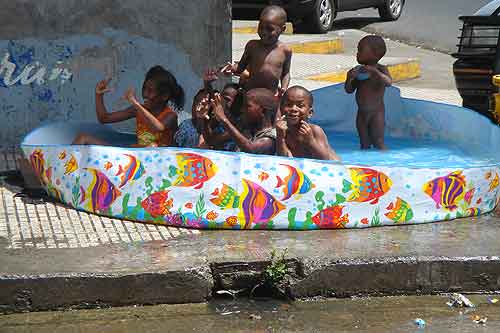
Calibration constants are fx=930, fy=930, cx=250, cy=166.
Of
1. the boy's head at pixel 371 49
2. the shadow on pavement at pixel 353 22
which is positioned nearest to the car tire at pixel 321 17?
the shadow on pavement at pixel 353 22

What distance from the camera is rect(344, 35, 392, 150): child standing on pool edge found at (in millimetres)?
7012

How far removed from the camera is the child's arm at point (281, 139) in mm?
5770

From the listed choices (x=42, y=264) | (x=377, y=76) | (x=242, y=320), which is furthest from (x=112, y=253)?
(x=377, y=76)

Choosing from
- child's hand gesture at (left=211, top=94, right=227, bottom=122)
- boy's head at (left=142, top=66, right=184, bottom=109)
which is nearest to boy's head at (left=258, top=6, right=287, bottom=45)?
boy's head at (left=142, top=66, right=184, bottom=109)

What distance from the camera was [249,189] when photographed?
5254 mm

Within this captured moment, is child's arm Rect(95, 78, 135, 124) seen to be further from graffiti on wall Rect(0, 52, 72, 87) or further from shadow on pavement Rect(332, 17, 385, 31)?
shadow on pavement Rect(332, 17, 385, 31)

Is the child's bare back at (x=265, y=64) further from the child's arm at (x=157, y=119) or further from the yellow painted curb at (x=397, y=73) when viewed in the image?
the yellow painted curb at (x=397, y=73)

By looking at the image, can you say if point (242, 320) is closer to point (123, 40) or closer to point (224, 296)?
point (224, 296)

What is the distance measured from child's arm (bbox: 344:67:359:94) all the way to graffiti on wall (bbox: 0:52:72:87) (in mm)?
2195

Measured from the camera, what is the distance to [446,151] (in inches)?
298

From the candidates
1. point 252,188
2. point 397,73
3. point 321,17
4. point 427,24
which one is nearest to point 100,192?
point 252,188

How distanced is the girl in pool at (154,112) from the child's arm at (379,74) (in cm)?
153

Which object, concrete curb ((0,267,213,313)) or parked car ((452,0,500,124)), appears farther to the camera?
parked car ((452,0,500,124))

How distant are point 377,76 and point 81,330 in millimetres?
3498
